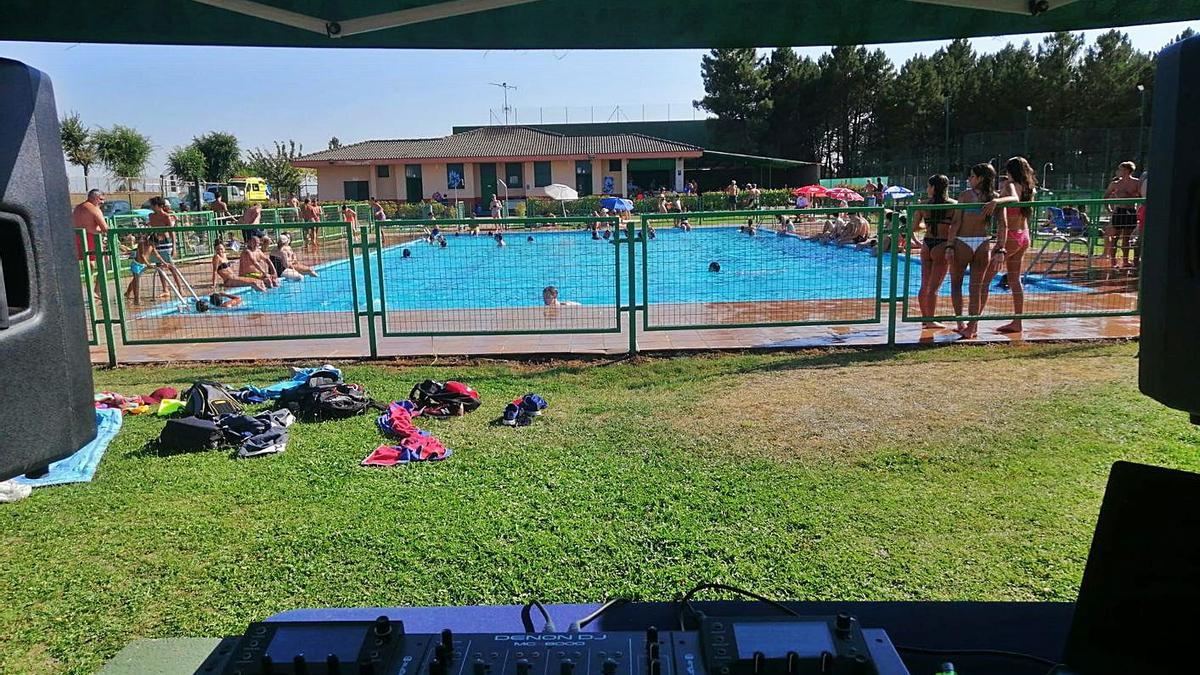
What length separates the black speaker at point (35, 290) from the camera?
3.44 feet

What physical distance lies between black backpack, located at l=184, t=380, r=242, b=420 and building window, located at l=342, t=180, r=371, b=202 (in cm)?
4668

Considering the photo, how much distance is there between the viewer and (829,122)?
62906 millimetres

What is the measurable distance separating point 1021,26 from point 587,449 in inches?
132

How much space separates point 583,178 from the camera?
163 ft

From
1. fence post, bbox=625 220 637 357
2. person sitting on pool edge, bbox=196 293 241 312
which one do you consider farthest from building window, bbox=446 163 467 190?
fence post, bbox=625 220 637 357

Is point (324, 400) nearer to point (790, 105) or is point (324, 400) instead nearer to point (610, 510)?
point (610, 510)

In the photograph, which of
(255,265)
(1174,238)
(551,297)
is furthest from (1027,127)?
(1174,238)

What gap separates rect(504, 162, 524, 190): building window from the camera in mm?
49000

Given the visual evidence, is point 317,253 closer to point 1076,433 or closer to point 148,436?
point 148,436

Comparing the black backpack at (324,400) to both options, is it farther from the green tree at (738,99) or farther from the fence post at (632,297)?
the green tree at (738,99)

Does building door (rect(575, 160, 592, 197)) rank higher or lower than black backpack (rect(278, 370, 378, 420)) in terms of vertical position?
higher

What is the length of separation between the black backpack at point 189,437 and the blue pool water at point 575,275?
348 cm

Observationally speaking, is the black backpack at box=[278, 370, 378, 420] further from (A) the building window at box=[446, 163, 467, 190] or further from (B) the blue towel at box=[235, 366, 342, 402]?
(A) the building window at box=[446, 163, 467, 190]

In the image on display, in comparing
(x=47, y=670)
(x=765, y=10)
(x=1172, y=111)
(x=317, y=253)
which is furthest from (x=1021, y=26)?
(x=317, y=253)
